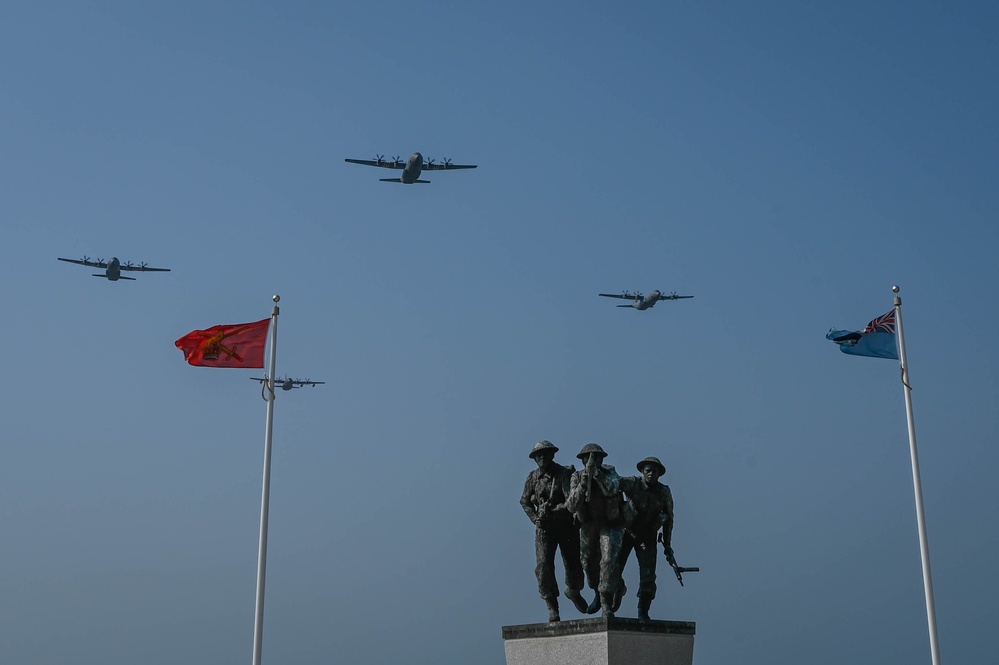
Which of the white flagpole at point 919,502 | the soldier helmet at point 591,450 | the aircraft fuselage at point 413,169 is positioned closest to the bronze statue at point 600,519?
the soldier helmet at point 591,450

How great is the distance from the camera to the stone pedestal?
614 inches

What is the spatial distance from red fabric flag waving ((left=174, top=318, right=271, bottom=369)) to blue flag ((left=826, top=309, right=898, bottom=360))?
36.2 feet

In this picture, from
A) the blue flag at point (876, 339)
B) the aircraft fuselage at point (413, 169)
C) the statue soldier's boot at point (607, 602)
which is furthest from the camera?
the aircraft fuselage at point (413, 169)

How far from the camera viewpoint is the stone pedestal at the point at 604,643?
15.6 metres

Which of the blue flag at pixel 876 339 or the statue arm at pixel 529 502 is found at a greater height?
the blue flag at pixel 876 339

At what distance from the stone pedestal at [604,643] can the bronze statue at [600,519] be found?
0.53m

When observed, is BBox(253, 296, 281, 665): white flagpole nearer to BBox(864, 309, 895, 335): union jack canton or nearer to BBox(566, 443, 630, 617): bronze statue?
BBox(566, 443, 630, 617): bronze statue

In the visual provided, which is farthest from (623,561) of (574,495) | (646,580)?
(574,495)

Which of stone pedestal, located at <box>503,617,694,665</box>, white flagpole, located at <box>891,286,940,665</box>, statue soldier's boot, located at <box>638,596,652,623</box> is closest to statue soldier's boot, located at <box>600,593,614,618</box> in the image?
stone pedestal, located at <box>503,617,694,665</box>

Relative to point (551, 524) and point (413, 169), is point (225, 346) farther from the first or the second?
point (413, 169)

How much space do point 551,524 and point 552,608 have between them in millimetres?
1197

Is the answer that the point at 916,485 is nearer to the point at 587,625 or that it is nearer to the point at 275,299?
the point at 587,625

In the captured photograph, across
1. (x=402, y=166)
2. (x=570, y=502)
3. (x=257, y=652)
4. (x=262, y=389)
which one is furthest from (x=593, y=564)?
(x=402, y=166)

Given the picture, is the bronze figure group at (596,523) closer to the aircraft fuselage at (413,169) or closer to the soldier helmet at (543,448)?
the soldier helmet at (543,448)
